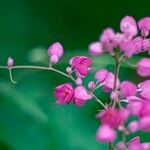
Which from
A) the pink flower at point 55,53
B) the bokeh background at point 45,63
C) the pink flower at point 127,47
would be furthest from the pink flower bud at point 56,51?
the bokeh background at point 45,63

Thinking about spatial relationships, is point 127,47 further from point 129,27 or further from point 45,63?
point 45,63

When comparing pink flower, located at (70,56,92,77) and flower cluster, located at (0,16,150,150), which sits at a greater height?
pink flower, located at (70,56,92,77)

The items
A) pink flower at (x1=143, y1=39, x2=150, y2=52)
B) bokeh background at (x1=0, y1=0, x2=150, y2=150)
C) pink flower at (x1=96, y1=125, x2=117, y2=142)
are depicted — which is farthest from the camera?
bokeh background at (x1=0, y1=0, x2=150, y2=150)

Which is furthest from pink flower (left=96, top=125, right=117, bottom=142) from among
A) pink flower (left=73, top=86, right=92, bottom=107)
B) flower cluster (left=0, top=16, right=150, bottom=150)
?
pink flower (left=73, top=86, right=92, bottom=107)

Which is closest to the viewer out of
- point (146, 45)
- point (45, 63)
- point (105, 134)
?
point (105, 134)

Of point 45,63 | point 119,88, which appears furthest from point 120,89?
point 45,63

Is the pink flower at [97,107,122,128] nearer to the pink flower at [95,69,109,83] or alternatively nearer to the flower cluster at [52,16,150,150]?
the flower cluster at [52,16,150,150]

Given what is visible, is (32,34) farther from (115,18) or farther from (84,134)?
(84,134)
